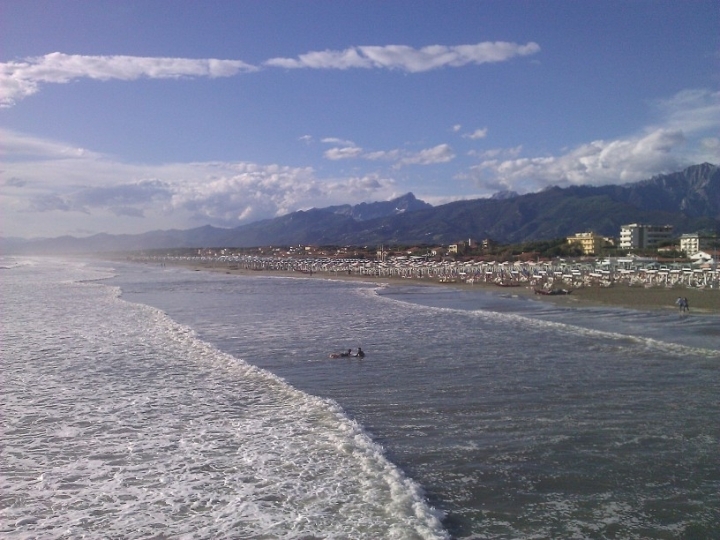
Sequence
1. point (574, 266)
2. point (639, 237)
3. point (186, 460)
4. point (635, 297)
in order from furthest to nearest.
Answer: point (639, 237), point (574, 266), point (635, 297), point (186, 460)

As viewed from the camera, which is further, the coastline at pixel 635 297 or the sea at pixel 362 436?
the coastline at pixel 635 297

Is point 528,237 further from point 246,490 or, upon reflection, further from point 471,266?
point 246,490

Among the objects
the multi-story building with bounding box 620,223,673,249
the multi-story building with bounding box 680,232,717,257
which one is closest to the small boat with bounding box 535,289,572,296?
the multi-story building with bounding box 680,232,717,257

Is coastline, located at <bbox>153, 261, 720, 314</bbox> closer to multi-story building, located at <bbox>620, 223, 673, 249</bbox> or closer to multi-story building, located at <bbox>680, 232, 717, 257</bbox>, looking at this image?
multi-story building, located at <bbox>680, 232, 717, 257</bbox>

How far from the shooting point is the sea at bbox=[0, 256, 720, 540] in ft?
23.3

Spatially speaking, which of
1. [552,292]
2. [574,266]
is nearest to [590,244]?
[574,266]

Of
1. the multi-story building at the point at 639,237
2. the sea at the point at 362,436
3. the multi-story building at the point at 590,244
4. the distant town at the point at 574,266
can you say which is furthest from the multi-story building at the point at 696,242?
the sea at the point at 362,436

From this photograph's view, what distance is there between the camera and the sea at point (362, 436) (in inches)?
279

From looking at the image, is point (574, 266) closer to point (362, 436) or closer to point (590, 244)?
point (590, 244)

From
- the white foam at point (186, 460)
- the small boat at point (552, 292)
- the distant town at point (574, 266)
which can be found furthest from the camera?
the distant town at point (574, 266)

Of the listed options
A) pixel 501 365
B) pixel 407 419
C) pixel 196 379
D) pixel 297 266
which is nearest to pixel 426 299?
pixel 501 365

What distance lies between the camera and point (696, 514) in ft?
23.3

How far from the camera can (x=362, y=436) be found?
389 inches

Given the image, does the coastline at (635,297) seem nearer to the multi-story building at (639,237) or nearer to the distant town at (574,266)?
the distant town at (574,266)
